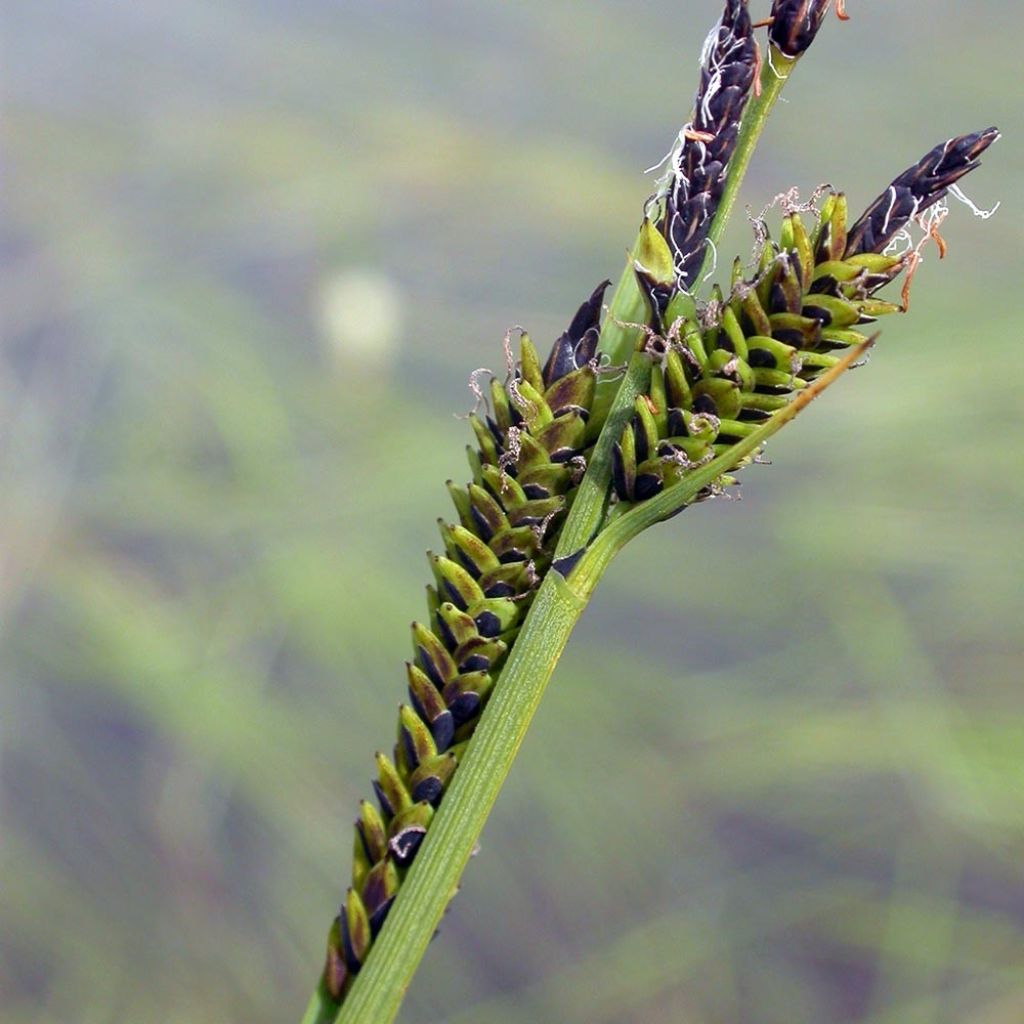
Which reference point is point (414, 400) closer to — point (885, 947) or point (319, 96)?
point (319, 96)

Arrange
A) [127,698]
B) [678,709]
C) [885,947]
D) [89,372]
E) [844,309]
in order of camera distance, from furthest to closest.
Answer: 1. [89,372]
2. [127,698]
3. [678,709]
4. [885,947]
5. [844,309]

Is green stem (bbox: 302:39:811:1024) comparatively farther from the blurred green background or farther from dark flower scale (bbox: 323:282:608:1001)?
the blurred green background

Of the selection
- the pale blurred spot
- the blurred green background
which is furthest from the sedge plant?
the pale blurred spot

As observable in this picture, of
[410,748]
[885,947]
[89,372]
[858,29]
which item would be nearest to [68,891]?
[89,372]

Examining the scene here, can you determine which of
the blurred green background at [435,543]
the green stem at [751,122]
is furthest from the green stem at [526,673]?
the blurred green background at [435,543]

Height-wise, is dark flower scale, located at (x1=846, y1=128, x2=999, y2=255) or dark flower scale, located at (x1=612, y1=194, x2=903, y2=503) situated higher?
dark flower scale, located at (x1=846, y1=128, x2=999, y2=255)

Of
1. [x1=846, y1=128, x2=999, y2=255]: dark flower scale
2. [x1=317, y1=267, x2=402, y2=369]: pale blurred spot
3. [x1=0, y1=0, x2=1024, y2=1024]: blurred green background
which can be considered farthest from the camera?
[x1=317, y1=267, x2=402, y2=369]: pale blurred spot

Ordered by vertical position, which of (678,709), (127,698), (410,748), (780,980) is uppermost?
(410,748)

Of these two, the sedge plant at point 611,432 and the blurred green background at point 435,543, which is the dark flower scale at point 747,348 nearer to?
the sedge plant at point 611,432
